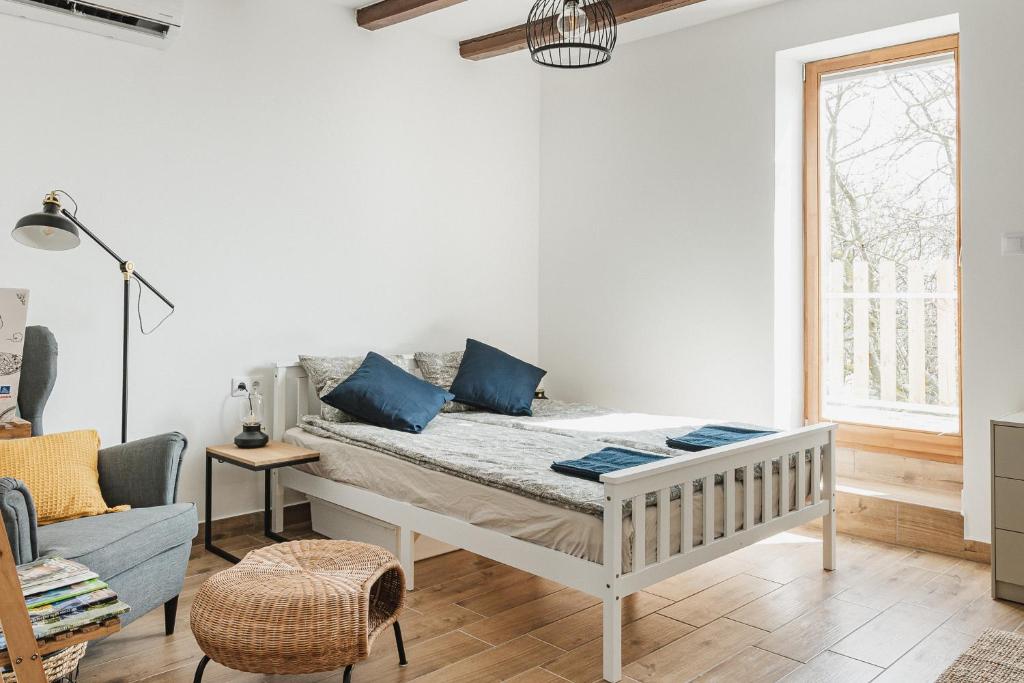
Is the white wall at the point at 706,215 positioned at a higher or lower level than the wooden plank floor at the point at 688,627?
higher

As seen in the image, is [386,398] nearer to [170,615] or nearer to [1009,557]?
[170,615]

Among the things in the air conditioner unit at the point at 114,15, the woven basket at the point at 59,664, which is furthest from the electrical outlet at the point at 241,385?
the woven basket at the point at 59,664

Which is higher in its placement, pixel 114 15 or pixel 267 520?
pixel 114 15

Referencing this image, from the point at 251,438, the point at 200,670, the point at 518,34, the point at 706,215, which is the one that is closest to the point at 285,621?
the point at 200,670

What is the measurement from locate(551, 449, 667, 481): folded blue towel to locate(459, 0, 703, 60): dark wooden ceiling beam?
216cm

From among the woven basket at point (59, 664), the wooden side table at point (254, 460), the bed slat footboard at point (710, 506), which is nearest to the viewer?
the woven basket at point (59, 664)

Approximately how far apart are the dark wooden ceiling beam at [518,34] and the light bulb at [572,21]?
1.40 meters

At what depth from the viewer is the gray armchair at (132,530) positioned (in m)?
2.17

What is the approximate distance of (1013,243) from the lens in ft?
10.6

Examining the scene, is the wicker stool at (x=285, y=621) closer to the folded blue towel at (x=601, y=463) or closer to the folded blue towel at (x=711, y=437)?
the folded blue towel at (x=601, y=463)

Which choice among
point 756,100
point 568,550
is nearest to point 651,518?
point 568,550

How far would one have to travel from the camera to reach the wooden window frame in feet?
12.0

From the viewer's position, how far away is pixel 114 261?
11.1ft

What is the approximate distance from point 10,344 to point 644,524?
2.23 metres
